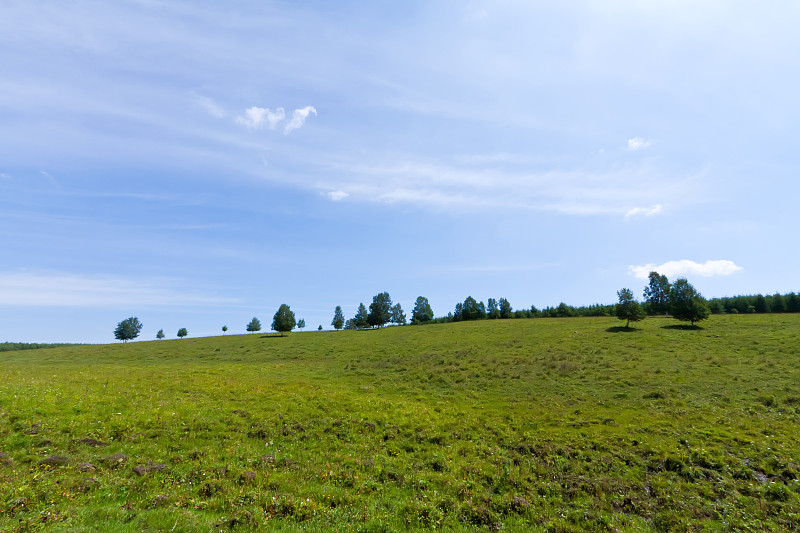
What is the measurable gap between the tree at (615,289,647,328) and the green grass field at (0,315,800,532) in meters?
30.7

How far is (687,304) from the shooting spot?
64.5 meters

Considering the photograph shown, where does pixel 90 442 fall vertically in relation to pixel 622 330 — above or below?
above

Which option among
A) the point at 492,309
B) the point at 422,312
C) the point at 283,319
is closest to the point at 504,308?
the point at 492,309

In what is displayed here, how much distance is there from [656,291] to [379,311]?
95269mm

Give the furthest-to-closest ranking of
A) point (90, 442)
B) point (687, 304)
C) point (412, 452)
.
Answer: point (687, 304) < point (412, 452) < point (90, 442)

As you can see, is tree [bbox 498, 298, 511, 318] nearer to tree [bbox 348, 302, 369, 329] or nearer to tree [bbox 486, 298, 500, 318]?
tree [bbox 486, 298, 500, 318]

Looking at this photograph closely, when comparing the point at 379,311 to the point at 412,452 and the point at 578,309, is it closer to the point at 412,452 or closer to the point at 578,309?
the point at 578,309

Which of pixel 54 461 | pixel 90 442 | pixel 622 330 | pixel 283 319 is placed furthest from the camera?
pixel 283 319

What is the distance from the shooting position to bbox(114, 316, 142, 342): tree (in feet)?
363

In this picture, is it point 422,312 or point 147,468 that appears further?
point 422,312

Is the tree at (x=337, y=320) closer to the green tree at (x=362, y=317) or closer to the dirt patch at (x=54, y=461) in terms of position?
the green tree at (x=362, y=317)

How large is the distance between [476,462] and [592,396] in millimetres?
17386

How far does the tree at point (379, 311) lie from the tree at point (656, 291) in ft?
292

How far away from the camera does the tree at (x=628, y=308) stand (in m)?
65.4
